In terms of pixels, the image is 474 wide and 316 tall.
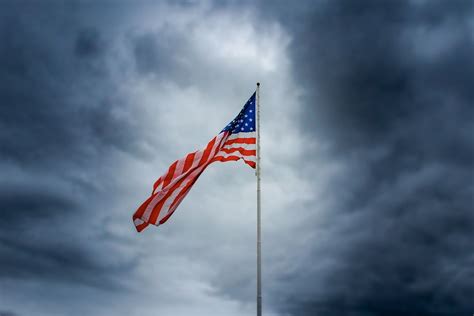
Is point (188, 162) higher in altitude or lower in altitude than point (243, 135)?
lower

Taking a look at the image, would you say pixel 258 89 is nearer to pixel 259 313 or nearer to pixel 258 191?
pixel 258 191

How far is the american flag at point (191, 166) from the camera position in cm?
2797

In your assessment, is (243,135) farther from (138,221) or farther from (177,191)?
(138,221)

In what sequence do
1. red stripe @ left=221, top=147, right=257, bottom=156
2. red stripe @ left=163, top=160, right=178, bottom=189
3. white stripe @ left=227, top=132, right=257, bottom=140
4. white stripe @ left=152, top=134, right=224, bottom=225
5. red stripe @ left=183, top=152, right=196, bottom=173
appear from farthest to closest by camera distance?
white stripe @ left=227, top=132, right=257, bottom=140 < red stripe @ left=221, top=147, right=257, bottom=156 < red stripe @ left=163, top=160, right=178, bottom=189 < red stripe @ left=183, top=152, right=196, bottom=173 < white stripe @ left=152, top=134, right=224, bottom=225

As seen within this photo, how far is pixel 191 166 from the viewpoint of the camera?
2866cm

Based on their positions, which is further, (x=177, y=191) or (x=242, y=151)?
(x=242, y=151)

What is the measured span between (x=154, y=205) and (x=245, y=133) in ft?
23.4

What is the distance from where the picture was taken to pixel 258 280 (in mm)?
25859

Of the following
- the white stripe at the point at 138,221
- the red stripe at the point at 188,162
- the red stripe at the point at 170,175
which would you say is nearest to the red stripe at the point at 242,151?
the red stripe at the point at 188,162

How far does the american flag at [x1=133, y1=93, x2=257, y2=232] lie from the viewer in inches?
1101

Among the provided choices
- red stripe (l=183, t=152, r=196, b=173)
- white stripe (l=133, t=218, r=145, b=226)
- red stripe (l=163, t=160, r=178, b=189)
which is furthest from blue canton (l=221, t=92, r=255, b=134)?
white stripe (l=133, t=218, r=145, b=226)

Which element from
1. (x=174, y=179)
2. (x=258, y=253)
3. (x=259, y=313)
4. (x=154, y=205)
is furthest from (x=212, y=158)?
(x=259, y=313)

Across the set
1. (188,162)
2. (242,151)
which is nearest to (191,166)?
(188,162)

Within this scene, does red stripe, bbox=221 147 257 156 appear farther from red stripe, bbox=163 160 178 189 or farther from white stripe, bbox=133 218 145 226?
white stripe, bbox=133 218 145 226
